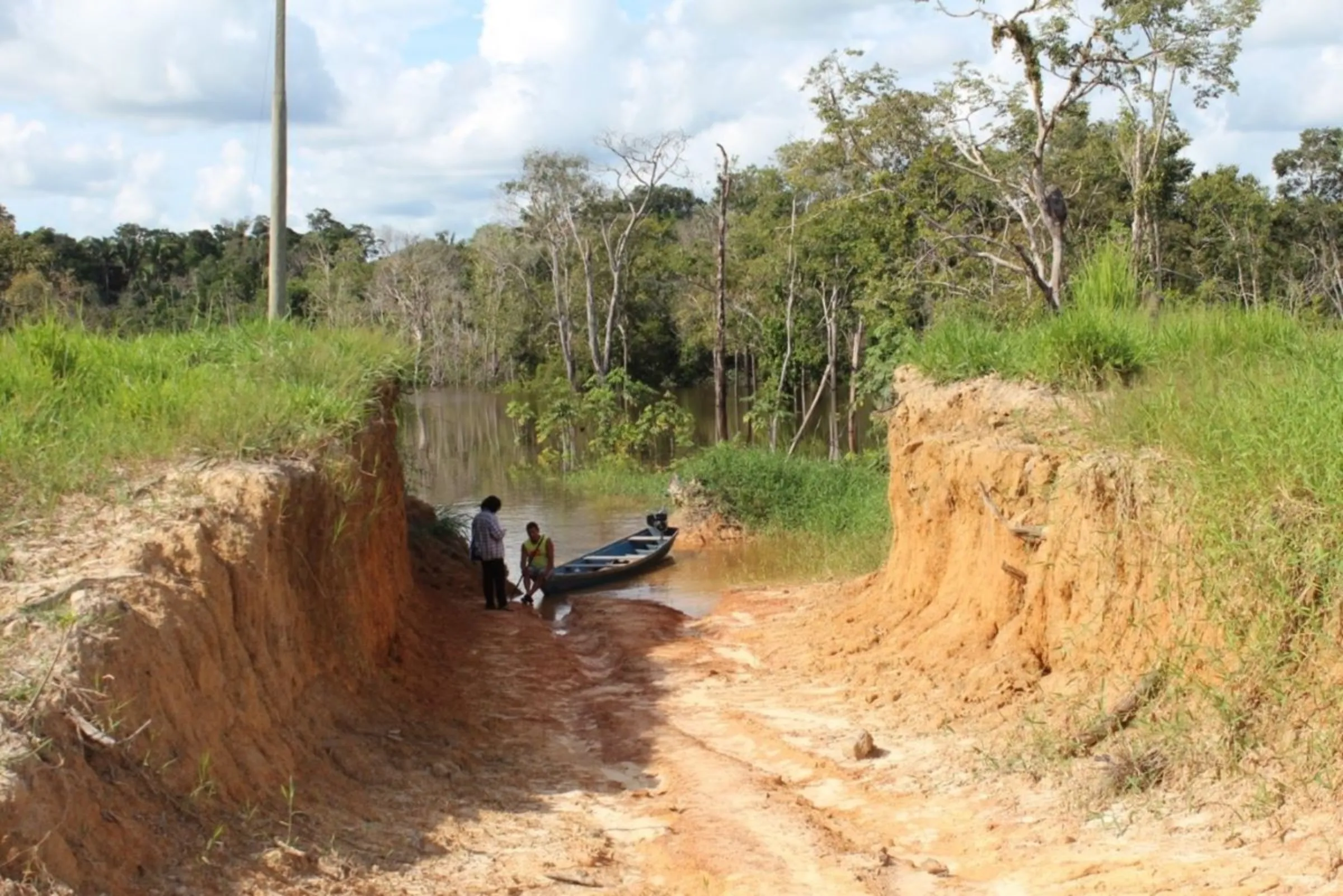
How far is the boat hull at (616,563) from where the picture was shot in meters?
20.7

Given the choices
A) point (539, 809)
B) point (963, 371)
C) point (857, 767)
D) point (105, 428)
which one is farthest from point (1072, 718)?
point (105, 428)

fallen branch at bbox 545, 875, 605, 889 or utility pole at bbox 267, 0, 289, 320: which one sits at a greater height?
utility pole at bbox 267, 0, 289, 320

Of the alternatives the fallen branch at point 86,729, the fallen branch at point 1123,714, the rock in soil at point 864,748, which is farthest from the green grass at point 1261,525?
the fallen branch at point 86,729

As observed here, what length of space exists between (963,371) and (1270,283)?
1027 inches

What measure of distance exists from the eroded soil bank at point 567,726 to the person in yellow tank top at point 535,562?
238 inches

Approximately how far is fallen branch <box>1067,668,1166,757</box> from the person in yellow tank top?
480 inches

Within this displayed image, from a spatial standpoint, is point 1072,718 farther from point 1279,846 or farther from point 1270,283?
point 1270,283

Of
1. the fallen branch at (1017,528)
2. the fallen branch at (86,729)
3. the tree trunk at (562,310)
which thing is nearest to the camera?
the fallen branch at (86,729)

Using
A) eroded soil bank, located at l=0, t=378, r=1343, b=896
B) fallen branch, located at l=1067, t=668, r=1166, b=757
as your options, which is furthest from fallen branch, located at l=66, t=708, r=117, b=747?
fallen branch, located at l=1067, t=668, r=1166, b=757

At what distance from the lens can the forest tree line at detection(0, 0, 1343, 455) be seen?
20.1m

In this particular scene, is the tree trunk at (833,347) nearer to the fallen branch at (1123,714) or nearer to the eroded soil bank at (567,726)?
the eroded soil bank at (567,726)

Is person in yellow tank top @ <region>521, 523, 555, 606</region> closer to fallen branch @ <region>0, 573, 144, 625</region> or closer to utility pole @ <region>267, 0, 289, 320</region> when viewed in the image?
utility pole @ <region>267, 0, 289, 320</region>

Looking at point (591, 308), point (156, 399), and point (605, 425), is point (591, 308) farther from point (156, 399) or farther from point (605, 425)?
point (156, 399)

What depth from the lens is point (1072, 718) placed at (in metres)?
8.25
